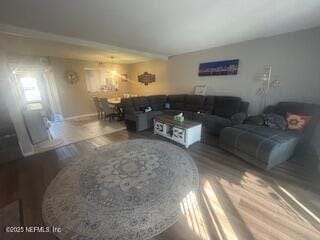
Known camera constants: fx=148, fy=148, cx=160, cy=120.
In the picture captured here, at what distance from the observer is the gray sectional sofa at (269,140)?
226 centimetres

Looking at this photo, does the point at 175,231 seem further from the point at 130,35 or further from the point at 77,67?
the point at 77,67

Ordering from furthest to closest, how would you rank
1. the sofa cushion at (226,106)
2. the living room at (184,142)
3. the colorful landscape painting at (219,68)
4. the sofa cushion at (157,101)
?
the sofa cushion at (157,101) → the colorful landscape painting at (219,68) → the sofa cushion at (226,106) → the living room at (184,142)

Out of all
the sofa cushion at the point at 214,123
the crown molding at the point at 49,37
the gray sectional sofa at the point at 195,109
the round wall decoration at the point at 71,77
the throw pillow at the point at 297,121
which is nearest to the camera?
the crown molding at the point at 49,37

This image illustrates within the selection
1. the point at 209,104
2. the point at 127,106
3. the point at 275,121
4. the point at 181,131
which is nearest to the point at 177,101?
the point at 209,104

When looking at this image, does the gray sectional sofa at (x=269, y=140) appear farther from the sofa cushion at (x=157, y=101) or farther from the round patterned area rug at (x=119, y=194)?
the sofa cushion at (x=157, y=101)

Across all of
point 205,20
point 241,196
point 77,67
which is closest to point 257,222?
point 241,196

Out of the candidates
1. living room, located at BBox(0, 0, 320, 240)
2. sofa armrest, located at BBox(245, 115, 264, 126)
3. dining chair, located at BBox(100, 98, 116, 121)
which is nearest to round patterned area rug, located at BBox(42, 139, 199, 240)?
living room, located at BBox(0, 0, 320, 240)

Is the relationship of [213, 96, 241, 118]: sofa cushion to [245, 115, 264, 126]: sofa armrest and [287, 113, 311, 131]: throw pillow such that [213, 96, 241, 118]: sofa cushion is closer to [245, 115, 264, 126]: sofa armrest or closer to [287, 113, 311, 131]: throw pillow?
[245, 115, 264, 126]: sofa armrest

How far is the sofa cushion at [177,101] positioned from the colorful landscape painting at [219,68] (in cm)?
96

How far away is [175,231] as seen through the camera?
1.45 metres

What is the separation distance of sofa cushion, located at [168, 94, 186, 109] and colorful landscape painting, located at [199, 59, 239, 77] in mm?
962

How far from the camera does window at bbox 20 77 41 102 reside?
542cm

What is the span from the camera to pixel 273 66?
343 centimetres

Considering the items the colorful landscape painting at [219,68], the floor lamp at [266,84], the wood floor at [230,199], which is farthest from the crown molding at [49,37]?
the floor lamp at [266,84]
